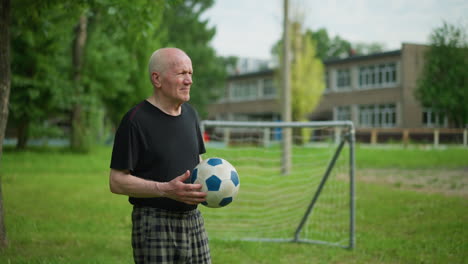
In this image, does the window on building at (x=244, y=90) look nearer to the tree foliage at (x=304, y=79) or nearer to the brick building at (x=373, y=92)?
the brick building at (x=373, y=92)

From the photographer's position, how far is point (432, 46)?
20203 mm

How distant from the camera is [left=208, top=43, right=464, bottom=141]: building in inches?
1321

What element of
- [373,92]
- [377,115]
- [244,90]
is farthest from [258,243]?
[244,90]

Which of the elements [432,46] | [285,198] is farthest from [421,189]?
[432,46]

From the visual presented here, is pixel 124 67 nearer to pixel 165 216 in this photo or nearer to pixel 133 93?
pixel 133 93

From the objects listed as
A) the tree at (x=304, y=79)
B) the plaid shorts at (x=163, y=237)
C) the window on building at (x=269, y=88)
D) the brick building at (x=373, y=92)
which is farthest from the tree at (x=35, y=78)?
the window on building at (x=269, y=88)

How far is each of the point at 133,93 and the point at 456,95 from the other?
639 inches

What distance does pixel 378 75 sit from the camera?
3706cm

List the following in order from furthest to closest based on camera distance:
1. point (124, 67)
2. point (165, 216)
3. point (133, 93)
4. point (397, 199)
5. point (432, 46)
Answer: point (133, 93) → point (124, 67) → point (432, 46) → point (397, 199) → point (165, 216)

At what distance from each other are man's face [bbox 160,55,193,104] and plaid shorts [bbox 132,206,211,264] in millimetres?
718

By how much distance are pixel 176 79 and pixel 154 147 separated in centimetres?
42

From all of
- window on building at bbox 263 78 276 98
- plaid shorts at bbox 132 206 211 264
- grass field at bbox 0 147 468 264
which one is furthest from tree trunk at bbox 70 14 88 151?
window on building at bbox 263 78 276 98

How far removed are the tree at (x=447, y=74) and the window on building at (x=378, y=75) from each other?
960cm

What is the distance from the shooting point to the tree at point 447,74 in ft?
54.5
